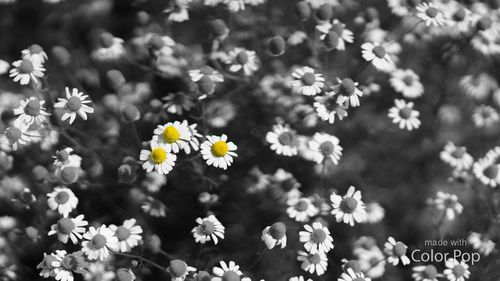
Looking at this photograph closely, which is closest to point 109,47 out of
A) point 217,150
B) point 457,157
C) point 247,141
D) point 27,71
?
point 27,71

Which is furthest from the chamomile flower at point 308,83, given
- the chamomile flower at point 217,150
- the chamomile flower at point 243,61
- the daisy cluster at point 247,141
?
the chamomile flower at point 217,150

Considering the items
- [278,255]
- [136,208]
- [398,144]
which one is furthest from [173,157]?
[398,144]

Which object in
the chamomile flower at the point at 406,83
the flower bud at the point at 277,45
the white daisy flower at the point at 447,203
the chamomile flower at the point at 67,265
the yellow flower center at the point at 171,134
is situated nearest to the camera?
the chamomile flower at the point at 67,265

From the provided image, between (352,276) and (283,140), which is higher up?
(283,140)

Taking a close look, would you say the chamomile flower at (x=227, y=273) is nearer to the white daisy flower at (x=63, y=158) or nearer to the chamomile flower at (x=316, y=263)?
the chamomile flower at (x=316, y=263)

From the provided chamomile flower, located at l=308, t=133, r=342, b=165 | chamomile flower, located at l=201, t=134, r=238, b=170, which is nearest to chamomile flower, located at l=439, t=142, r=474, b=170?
chamomile flower, located at l=308, t=133, r=342, b=165

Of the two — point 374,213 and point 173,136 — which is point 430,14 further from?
point 173,136
